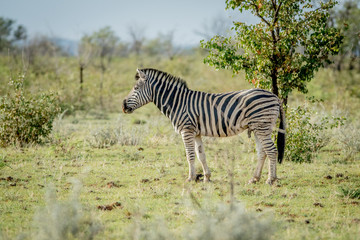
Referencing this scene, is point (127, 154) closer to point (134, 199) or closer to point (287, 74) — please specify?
point (134, 199)

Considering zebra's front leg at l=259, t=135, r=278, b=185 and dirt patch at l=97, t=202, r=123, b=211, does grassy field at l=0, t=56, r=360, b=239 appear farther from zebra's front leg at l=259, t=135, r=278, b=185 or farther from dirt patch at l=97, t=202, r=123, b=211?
zebra's front leg at l=259, t=135, r=278, b=185

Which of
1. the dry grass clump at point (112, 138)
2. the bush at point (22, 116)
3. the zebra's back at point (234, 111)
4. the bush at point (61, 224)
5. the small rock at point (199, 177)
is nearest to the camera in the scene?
the bush at point (61, 224)

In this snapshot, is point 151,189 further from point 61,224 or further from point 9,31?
point 9,31

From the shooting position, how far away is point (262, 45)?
8.89 m

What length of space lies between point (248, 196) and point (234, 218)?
10.5 ft

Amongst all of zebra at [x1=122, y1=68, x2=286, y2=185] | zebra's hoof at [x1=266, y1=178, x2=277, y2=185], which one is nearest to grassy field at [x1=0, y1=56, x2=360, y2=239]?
zebra's hoof at [x1=266, y1=178, x2=277, y2=185]

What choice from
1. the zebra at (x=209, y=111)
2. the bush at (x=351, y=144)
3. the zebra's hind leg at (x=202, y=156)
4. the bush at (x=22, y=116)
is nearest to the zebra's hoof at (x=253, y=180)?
the zebra at (x=209, y=111)

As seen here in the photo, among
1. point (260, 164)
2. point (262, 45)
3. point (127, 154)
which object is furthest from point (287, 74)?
point (127, 154)

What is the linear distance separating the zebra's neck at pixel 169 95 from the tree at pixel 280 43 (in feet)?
3.79

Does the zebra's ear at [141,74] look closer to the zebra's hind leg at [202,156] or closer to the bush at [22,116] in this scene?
the zebra's hind leg at [202,156]

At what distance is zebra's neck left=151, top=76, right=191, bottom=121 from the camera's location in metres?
8.22

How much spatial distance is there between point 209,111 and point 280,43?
2.36 meters

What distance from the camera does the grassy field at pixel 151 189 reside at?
5.03 m

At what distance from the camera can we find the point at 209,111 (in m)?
7.97
